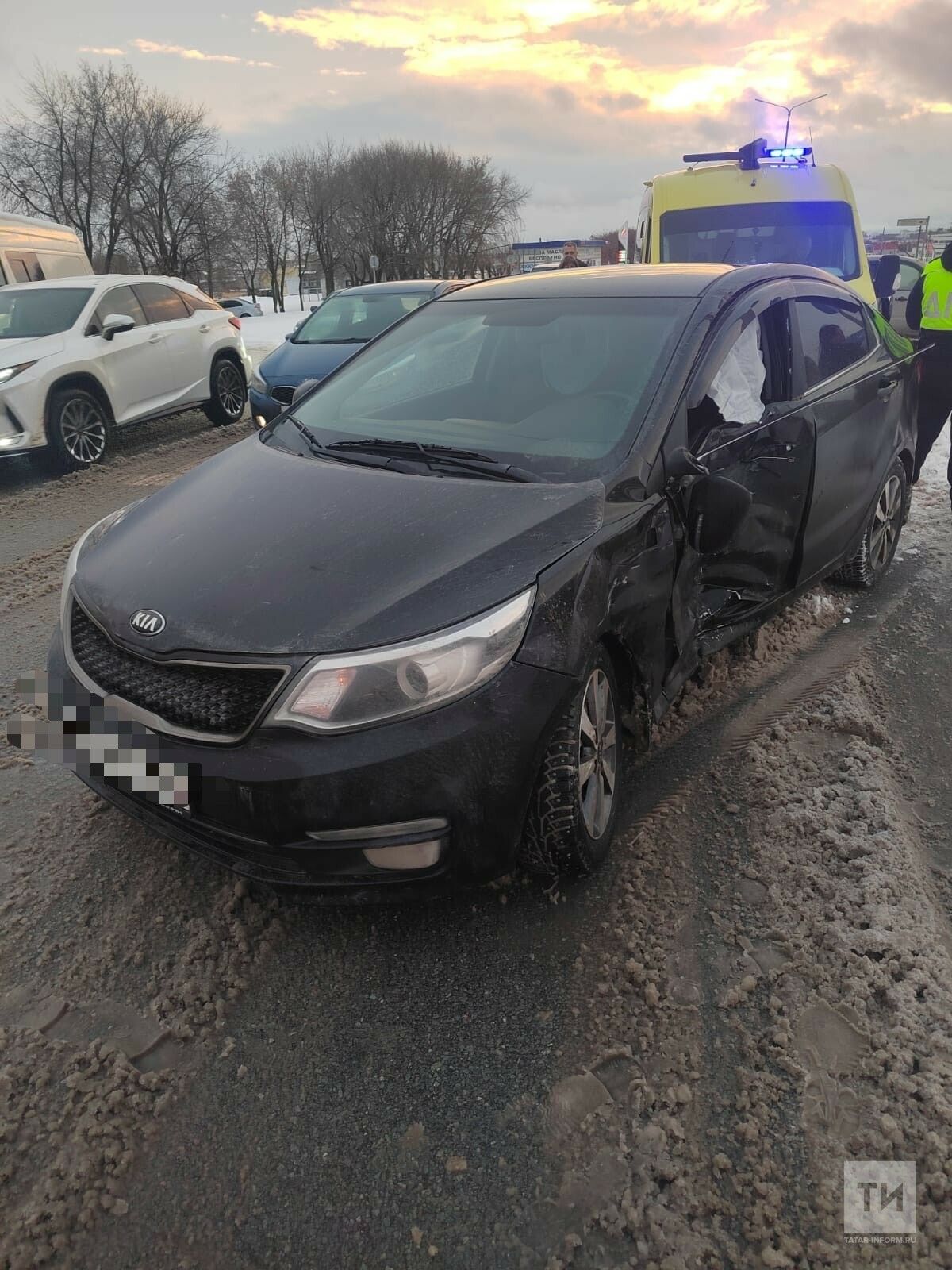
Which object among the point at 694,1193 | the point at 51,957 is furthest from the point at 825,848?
the point at 51,957

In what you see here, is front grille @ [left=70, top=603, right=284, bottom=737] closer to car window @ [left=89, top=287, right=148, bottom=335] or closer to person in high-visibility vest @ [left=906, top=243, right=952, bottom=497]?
person in high-visibility vest @ [left=906, top=243, right=952, bottom=497]

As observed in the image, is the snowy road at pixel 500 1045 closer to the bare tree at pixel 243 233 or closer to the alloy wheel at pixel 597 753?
the alloy wheel at pixel 597 753

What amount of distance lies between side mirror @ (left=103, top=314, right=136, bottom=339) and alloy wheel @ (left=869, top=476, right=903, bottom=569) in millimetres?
6831

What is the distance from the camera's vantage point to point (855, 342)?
13.9 feet

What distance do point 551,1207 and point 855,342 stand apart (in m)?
4.05

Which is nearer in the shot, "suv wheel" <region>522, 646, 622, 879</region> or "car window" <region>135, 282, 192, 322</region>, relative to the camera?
"suv wheel" <region>522, 646, 622, 879</region>

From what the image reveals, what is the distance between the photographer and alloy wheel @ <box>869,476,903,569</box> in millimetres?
4719

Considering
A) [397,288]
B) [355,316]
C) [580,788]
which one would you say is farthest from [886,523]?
[397,288]

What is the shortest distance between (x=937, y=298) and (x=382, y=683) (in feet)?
19.9

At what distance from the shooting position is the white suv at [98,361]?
23.8ft

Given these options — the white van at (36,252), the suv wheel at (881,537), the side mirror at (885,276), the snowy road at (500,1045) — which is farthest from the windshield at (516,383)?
the white van at (36,252)

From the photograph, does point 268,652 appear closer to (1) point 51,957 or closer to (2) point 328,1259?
(1) point 51,957

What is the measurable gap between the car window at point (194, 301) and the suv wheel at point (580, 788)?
8.71 m

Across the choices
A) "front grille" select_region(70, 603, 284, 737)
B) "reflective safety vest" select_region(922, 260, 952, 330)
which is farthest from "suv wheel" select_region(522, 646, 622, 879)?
"reflective safety vest" select_region(922, 260, 952, 330)
